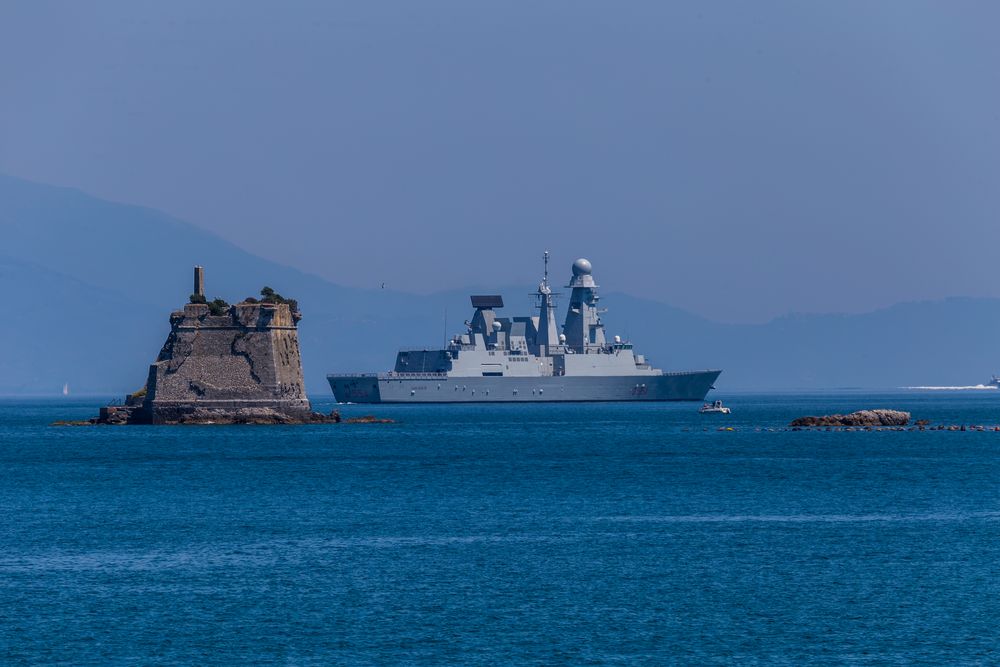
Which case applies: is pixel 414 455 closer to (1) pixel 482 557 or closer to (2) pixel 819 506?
(2) pixel 819 506

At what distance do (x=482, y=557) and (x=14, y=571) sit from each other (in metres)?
9.01

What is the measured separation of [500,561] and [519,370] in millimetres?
117753

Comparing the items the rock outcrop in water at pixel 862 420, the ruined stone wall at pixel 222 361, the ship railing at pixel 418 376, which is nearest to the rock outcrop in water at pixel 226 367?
the ruined stone wall at pixel 222 361

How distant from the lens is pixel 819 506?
42719 mm

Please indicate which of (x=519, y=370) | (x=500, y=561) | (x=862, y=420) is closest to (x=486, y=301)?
(x=519, y=370)

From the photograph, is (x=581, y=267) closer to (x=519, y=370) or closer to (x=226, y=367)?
(x=519, y=370)

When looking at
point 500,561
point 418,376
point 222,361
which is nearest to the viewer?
point 500,561

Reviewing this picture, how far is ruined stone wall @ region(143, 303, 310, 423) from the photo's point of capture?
80.1 m

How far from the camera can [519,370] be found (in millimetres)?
149500

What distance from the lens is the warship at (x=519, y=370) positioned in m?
149

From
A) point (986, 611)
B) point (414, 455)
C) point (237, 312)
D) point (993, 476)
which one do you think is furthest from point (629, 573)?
point (237, 312)

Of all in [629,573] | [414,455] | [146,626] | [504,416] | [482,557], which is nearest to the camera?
[146,626]

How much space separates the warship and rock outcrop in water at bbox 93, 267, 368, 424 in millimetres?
64988

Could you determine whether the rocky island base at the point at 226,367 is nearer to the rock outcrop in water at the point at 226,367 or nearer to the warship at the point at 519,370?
the rock outcrop in water at the point at 226,367
